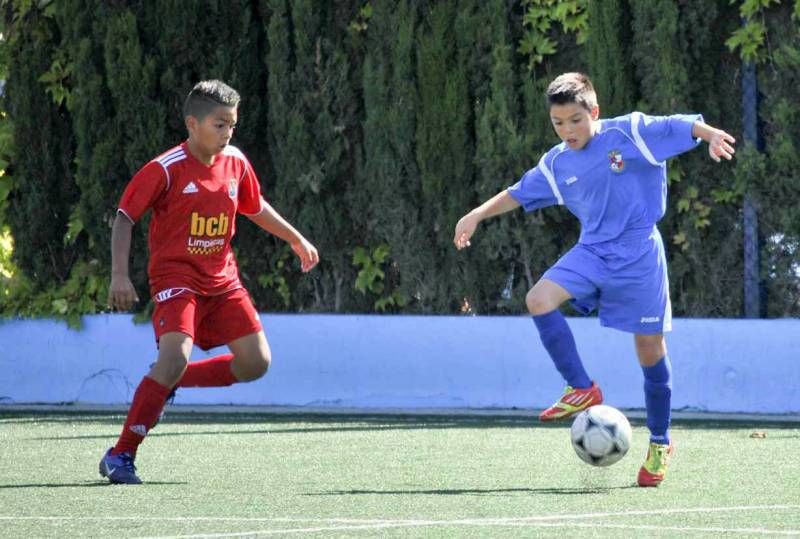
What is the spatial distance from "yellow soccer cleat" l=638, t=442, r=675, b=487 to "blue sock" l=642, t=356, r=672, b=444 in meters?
0.15

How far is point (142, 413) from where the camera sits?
311 inches

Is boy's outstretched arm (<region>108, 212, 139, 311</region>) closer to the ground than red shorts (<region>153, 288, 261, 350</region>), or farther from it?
farther from it

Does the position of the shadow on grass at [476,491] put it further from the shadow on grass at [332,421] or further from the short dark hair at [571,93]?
the shadow on grass at [332,421]

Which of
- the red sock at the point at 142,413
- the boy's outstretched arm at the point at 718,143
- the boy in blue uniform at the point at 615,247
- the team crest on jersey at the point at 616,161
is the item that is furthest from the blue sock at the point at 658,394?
the red sock at the point at 142,413

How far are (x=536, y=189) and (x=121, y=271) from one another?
79.9 inches

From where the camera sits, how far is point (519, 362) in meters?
12.0

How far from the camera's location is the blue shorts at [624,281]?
7.77 meters

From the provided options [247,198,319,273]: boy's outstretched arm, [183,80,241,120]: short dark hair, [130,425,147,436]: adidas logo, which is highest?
[183,80,241,120]: short dark hair

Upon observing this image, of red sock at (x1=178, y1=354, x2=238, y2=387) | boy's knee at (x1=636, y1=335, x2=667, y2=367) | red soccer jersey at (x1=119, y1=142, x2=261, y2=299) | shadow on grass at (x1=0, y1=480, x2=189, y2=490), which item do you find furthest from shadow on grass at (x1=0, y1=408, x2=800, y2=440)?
boy's knee at (x1=636, y1=335, x2=667, y2=367)

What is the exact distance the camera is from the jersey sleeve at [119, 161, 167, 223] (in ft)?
26.1

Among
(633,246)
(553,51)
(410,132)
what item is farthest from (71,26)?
(633,246)

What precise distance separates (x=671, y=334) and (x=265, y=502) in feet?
17.4

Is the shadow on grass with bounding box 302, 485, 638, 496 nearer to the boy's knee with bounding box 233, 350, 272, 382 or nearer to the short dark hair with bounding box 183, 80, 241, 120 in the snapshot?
the boy's knee with bounding box 233, 350, 272, 382

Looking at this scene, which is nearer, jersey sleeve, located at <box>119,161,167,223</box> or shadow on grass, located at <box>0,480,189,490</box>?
shadow on grass, located at <box>0,480,189,490</box>
